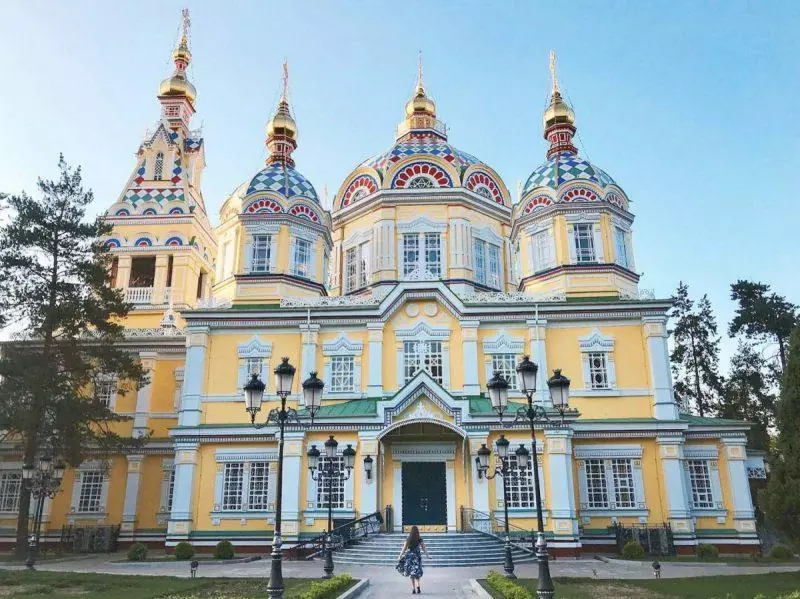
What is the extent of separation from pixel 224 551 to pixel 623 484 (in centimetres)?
1496

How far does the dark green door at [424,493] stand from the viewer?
23.6 meters

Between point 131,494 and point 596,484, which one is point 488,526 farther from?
point 131,494

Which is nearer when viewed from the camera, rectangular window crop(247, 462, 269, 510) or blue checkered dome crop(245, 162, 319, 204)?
rectangular window crop(247, 462, 269, 510)

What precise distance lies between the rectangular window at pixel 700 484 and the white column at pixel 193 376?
19.5m

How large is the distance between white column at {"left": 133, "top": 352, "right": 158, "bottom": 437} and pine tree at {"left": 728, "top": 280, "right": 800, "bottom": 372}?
35.8 m

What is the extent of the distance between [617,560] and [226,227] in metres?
21.3

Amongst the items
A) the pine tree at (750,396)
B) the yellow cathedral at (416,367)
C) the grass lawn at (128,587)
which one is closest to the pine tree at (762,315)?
the pine tree at (750,396)

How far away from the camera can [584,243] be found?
28.0m

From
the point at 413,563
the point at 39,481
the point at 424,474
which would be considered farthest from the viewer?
the point at 424,474

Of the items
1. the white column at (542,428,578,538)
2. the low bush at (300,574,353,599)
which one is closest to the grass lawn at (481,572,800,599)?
the low bush at (300,574,353,599)

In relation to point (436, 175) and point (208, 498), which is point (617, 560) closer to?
point (208, 498)

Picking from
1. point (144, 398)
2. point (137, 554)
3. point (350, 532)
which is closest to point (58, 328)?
point (144, 398)

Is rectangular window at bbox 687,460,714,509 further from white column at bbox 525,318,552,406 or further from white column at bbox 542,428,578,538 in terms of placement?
white column at bbox 525,318,552,406

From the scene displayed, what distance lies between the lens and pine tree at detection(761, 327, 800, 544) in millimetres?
14203
